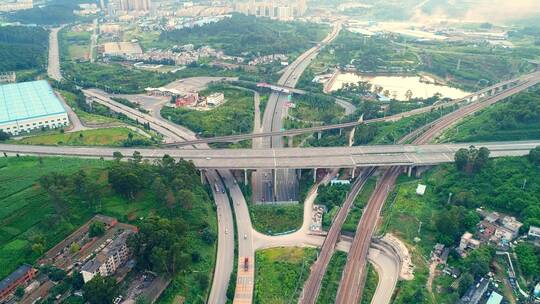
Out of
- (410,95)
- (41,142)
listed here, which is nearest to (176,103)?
(41,142)

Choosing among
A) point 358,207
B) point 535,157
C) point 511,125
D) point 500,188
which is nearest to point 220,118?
point 358,207

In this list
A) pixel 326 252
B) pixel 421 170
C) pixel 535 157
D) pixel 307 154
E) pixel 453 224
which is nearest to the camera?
pixel 453 224

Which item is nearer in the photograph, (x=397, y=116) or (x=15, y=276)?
(x=15, y=276)

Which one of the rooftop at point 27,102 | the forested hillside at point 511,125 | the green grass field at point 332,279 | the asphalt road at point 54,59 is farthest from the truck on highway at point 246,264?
the asphalt road at point 54,59

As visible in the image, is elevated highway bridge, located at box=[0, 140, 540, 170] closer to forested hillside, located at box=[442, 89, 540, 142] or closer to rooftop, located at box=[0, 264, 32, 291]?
forested hillside, located at box=[442, 89, 540, 142]

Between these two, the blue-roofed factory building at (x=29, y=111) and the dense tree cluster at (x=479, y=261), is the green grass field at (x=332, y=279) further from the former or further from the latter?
the blue-roofed factory building at (x=29, y=111)

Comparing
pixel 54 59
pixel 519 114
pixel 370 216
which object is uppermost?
pixel 54 59

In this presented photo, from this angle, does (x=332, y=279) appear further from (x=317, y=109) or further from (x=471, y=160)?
(x=317, y=109)
